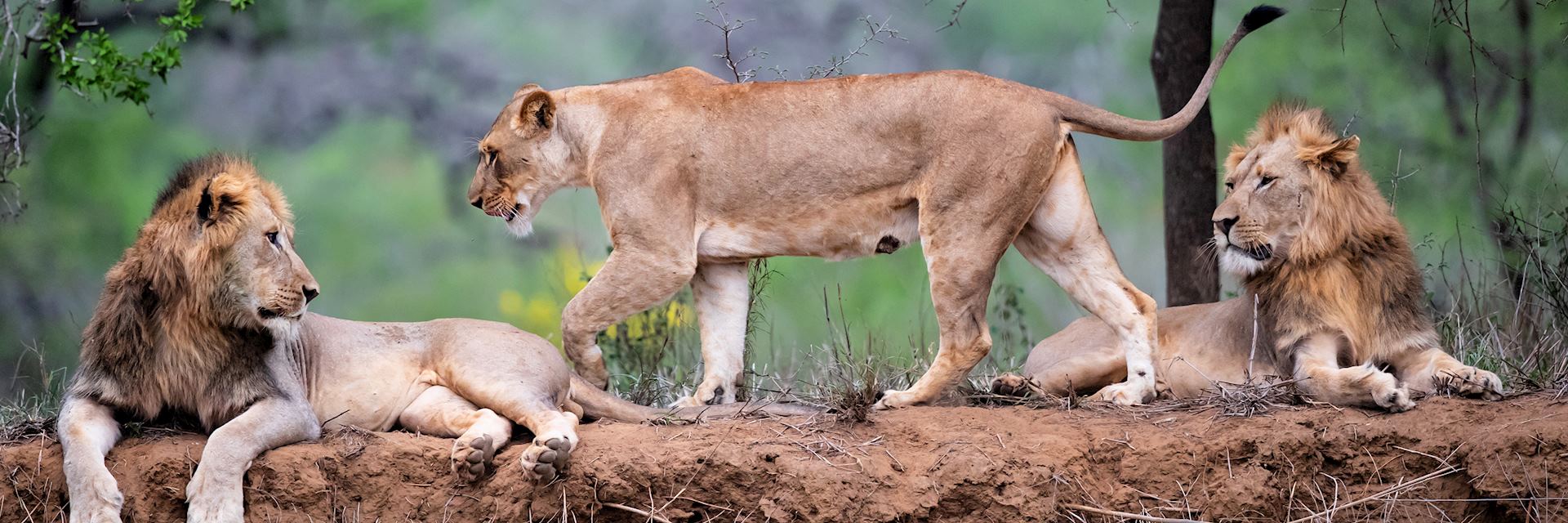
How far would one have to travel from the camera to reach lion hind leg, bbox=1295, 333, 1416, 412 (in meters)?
4.44

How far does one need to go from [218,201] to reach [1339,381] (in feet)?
10.8

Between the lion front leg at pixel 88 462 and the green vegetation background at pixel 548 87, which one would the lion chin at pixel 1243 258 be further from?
the lion front leg at pixel 88 462

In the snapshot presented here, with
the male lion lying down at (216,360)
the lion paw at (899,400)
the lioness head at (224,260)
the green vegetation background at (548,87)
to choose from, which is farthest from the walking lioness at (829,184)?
the green vegetation background at (548,87)

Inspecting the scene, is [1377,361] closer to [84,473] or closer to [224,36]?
[84,473]

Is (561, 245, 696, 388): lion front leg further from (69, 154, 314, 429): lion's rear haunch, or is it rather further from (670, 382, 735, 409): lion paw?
(69, 154, 314, 429): lion's rear haunch

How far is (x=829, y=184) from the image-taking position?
16.5 feet

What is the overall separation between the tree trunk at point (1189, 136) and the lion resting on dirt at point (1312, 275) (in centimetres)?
167

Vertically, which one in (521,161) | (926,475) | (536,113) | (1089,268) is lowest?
(926,475)

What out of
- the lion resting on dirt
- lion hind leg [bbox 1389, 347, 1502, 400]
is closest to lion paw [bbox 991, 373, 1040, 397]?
the lion resting on dirt

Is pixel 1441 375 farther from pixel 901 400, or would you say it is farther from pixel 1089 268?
pixel 901 400

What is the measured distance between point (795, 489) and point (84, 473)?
6.19ft

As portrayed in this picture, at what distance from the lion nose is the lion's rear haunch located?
9.53 feet

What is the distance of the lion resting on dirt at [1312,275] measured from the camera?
15.8 ft

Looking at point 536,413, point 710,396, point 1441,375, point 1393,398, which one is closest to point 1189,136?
point 1441,375
